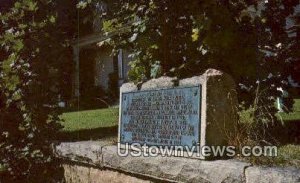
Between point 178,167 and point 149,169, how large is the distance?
40 centimetres

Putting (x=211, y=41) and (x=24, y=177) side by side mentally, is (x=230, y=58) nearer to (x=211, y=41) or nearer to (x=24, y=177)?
(x=211, y=41)

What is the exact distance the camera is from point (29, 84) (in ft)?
13.8

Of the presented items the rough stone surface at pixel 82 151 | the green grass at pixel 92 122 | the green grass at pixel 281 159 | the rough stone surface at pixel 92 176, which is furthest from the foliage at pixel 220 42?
the green grass at pixel 92 122

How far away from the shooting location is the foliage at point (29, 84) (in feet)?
13.6

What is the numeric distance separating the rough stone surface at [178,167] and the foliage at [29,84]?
72cm

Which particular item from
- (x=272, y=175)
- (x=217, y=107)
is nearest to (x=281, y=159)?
(x=272, y=175)

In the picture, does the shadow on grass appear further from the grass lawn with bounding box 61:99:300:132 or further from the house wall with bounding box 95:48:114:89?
the house wall with bounding box 95:48:114:89

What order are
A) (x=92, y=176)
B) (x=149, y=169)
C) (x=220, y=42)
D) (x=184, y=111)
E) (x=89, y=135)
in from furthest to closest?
(x=89, y=135)
(x=92, y=176)
(x=220, y=42)
(x=149, y=169)
(x=184, y=111)

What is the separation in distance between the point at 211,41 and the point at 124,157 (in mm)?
1440

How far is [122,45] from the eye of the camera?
5137 mm

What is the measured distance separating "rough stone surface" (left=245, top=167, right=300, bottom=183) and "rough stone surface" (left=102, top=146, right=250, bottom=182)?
8 centimetres

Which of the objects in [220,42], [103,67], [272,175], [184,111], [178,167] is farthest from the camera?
[103,67]

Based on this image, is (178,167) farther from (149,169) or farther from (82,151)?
(82,151)

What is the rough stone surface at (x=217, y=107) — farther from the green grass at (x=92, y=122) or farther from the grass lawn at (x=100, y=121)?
the green grass at (x=92, y=122)
